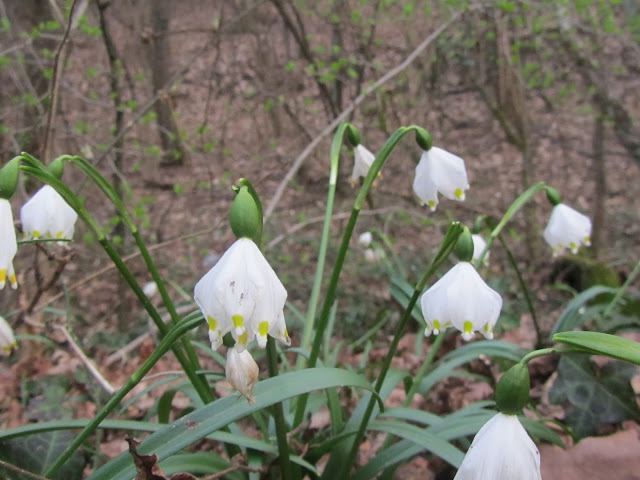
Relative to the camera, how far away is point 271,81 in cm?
529

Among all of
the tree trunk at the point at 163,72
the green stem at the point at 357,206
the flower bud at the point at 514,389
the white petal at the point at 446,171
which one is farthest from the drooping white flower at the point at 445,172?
the tree trunk at the point at 163,72

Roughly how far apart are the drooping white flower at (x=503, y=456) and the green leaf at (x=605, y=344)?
159mm

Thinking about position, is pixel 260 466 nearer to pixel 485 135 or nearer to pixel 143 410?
pixel 143 410

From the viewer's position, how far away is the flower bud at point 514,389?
80 cm

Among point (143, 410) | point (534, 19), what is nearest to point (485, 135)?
point (534, 19)

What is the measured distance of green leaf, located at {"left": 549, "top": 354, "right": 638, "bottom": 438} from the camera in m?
1.49

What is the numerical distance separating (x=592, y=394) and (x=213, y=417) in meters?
1.13

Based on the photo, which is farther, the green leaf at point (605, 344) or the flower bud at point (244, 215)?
the flower bud at point (244, 215)

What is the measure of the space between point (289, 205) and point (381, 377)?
425 cm

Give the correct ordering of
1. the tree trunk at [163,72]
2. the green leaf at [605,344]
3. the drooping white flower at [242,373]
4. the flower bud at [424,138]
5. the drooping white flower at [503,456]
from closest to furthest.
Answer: the green leaf at [605,344] < the drooping white flower at [503,456] < the drooping white flower at [242,373] < the flower bud at [424,138] < the tree trunk at [163,72]

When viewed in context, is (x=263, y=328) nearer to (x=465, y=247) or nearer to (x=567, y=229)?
(x=465, y=247)

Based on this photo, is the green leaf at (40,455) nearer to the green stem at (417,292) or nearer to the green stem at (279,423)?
the green stem at (279,423)

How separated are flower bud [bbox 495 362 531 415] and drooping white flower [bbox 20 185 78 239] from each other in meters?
1.04

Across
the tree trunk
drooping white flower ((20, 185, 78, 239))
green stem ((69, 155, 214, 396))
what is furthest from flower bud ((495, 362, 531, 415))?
the tree trunk
